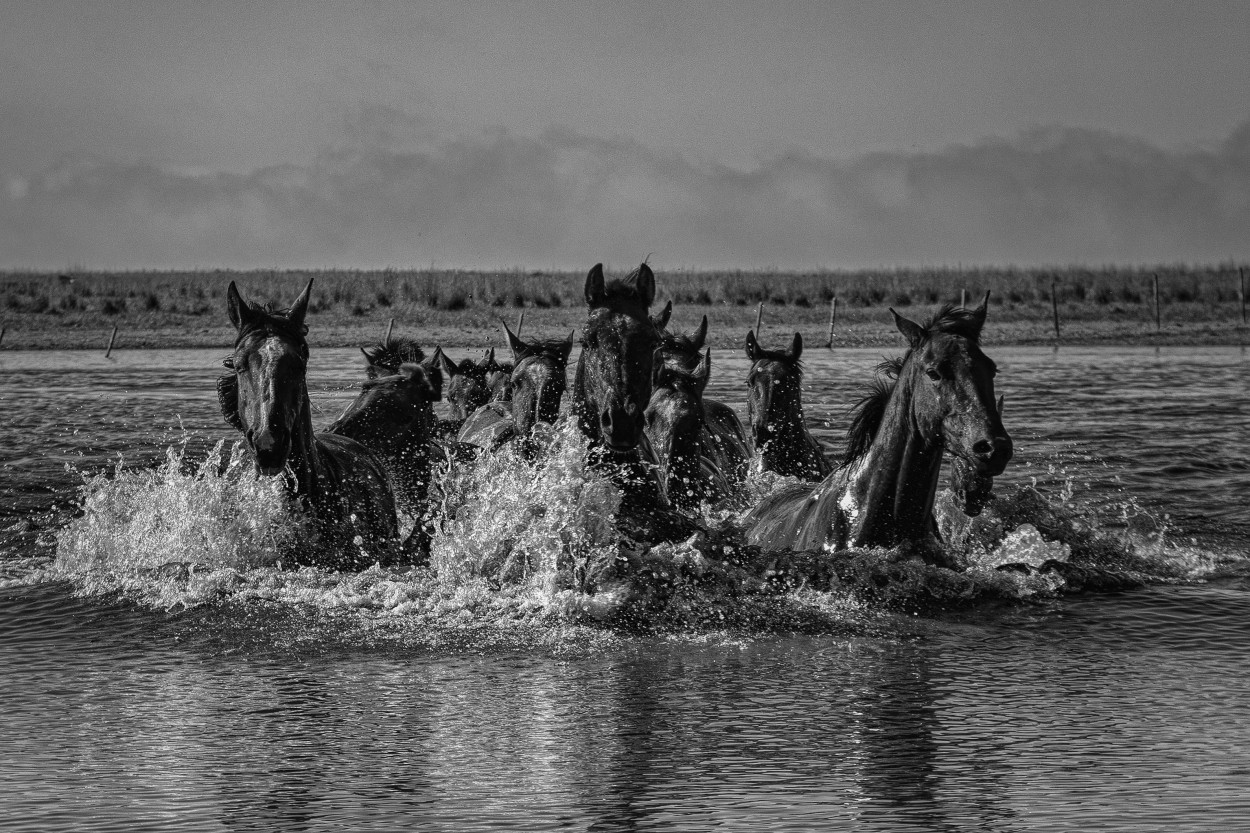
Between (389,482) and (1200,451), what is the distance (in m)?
12.5

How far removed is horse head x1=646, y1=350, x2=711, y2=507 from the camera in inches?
390

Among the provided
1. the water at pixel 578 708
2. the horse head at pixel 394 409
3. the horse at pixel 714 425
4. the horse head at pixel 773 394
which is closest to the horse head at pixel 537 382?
the horse at pixel 714 425

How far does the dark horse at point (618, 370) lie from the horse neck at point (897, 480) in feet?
3.97

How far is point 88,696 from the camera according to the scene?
6668 millimetres

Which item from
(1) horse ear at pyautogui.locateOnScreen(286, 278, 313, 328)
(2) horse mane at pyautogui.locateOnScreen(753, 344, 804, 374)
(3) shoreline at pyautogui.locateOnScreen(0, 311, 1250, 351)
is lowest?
(2) horse mane at pyautogui.locateOnScreen(753, 344, 804, 374)

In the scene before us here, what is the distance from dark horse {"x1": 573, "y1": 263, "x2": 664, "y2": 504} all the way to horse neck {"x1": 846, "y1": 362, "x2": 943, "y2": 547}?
121 cm

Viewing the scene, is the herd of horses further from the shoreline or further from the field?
the shoreline

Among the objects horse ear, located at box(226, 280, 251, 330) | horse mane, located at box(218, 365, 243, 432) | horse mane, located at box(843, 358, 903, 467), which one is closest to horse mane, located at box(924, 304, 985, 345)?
horse mane, located at box(843, 358, 903, 467)

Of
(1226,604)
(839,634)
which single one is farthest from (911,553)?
(1226,604)

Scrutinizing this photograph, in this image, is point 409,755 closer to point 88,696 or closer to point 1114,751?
point 88,696

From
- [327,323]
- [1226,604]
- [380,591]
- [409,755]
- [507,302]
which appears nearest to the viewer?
[409,755]

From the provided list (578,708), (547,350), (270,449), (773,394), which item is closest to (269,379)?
(270,449)

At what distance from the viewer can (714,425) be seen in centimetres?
1297

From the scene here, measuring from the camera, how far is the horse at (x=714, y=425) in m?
10.7
